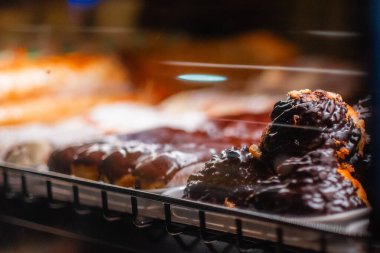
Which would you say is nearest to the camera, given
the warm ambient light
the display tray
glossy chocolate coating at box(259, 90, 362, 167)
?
the display tray

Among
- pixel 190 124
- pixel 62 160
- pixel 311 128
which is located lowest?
pixel 62 160

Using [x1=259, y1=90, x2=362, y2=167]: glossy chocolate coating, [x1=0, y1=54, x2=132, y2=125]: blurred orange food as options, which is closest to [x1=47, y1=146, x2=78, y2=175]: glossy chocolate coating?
[x1=0, y1=54, x2=132, y2=125]: blurred orange food

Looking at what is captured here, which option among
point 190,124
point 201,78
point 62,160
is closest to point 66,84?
point 62,160

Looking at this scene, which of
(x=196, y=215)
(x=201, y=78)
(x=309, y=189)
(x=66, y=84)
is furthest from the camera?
(x=66, y=84)

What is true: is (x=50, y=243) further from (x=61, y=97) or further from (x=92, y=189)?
(x=61, y=97)

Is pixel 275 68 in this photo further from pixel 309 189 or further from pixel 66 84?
pixel 66 84

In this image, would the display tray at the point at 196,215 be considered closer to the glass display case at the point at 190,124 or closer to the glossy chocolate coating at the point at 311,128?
the glass display case at the point at 190,124

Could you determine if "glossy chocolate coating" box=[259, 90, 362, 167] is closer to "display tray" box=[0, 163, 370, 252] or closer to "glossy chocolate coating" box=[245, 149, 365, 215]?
"glossy chocolate coating" box=[245, 149, 365, 215]
